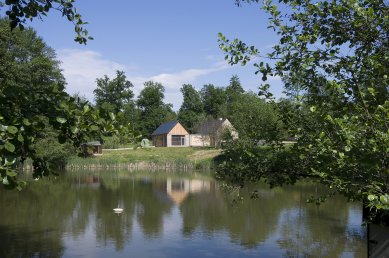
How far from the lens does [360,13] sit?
13.6 feet

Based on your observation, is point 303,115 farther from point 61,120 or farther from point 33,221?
point 33,221

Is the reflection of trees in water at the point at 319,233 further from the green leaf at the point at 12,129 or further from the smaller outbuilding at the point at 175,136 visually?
the smaller outbuilding at the point at 175,136

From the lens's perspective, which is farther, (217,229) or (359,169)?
(217,229)

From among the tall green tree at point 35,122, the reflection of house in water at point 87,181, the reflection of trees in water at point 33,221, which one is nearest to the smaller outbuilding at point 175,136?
the reflection of house in water at point 87,181

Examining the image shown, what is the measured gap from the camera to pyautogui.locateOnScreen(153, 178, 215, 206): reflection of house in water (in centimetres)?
2397

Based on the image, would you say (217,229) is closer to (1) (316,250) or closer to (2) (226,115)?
(1) (316,250)

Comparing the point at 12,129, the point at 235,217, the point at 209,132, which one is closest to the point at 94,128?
the point at 12,129

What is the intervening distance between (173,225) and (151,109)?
61.6 metres

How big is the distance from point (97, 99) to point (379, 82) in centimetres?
7455

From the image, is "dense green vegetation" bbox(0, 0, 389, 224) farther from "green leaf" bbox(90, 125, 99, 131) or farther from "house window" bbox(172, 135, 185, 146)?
"house window" bbox(172, 135, 185, 146)

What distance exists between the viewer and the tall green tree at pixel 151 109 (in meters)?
75.8

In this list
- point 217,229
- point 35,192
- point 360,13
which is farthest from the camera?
point 35,192

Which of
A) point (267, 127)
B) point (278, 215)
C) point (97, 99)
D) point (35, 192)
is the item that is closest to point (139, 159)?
point (35, 192)

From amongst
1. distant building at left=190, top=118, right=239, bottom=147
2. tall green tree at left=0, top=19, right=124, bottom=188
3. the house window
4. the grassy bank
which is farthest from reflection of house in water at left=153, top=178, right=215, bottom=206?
the house window
